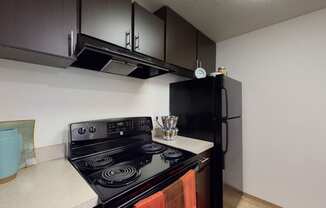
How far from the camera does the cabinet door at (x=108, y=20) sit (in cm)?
98

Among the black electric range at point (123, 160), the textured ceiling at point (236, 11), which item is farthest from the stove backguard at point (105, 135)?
the textured ceiling at point (236, 11)

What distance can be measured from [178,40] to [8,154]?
5.26 feet

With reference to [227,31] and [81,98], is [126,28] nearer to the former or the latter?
[81,98]

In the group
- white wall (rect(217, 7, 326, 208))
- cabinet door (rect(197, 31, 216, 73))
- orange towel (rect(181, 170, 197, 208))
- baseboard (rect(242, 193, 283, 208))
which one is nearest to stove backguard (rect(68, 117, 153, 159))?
orange towel (rect(181, 170, 197, 208))

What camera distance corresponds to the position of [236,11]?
1645 millimetres

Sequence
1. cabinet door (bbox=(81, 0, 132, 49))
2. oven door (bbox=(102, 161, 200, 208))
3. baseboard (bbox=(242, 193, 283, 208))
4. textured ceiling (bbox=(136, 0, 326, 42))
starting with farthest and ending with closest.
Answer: baseboard (bbox=(242, 193, 283, 208)) → textured ceiling (bbox=(136, 0, 326, 42)) → cabinet door (bbox=(81, 0, 132, 49)) → oven door (bbox=(102, 161, 200, 208))

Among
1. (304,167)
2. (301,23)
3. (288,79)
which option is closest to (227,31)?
(301,23)

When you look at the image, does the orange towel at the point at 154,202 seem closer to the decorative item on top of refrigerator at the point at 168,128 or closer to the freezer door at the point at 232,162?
the decorative item on top of refrigerator at the point at 168,128

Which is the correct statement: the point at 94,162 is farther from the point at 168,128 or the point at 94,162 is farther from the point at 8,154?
the point at 168,128

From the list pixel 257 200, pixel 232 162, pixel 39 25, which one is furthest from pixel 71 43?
pixel 257 200

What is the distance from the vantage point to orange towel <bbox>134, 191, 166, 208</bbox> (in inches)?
29.2

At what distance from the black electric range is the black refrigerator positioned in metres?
0.45

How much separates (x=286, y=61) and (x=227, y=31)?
81cm

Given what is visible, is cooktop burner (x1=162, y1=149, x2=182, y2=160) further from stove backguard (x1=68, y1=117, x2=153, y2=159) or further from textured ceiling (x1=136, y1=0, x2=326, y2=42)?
textured ceiling (x1=136, y1=0, x2=326, y2=42)
